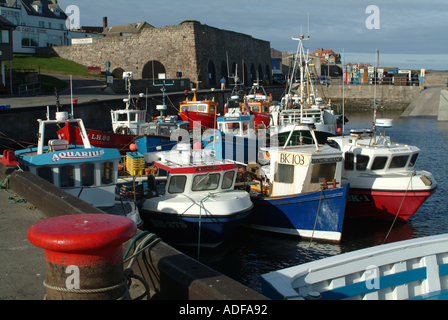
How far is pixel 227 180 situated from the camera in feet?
34.7

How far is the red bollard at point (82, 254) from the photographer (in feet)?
10.4

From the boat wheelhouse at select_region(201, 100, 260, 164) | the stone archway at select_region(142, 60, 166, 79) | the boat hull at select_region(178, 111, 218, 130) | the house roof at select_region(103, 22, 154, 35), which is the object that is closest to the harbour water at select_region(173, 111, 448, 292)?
the boat wheelhouse at select_region(201, 100, 260, 164)

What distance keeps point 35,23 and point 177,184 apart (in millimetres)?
47072

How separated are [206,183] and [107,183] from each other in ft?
7.44

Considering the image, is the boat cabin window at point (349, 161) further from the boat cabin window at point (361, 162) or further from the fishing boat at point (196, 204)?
the fishing boat at point (196, 204)

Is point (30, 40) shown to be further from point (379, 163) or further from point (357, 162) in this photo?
point (379, 163)

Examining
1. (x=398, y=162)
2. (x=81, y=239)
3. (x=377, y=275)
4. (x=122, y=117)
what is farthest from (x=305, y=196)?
(x=122, y=117)

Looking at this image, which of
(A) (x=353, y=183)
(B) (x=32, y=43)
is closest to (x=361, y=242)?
(A) (x=353, y=183)

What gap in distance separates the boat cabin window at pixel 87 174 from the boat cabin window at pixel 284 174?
4.81 meters

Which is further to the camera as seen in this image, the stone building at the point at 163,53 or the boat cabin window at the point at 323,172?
the stone building at the point at 163,53

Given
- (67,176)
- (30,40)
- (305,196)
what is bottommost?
(305,196)

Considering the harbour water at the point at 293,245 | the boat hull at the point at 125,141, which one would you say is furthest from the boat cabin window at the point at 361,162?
the boat hull at the point at 125,141
